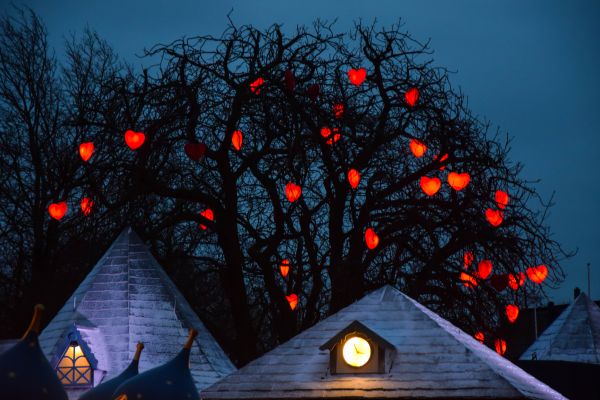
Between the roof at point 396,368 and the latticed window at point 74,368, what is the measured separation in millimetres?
2140

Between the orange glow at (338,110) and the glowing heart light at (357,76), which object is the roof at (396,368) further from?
the glowing heart light at (357,76)

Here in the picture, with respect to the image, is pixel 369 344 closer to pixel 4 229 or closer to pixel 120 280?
pixel 120 280

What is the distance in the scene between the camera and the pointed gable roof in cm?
1766

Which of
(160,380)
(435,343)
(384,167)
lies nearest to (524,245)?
(384,167)

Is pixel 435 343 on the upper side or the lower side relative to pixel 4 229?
lower

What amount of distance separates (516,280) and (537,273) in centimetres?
85

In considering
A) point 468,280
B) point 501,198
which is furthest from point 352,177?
point 468,280

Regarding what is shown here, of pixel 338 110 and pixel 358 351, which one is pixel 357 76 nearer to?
pixel 338 110

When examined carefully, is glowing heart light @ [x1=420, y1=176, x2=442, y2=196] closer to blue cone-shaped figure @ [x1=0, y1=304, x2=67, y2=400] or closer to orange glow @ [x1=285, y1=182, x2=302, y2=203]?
orange glow @ [x1=285, y1=182, x2=302, y2=203]

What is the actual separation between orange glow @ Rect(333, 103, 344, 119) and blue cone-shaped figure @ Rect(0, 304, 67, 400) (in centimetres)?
998

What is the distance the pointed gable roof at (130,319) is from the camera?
57.9 feet

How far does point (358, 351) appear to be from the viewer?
52.2 ft

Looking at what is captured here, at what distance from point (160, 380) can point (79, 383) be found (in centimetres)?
548

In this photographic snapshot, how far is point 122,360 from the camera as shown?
1747cm
